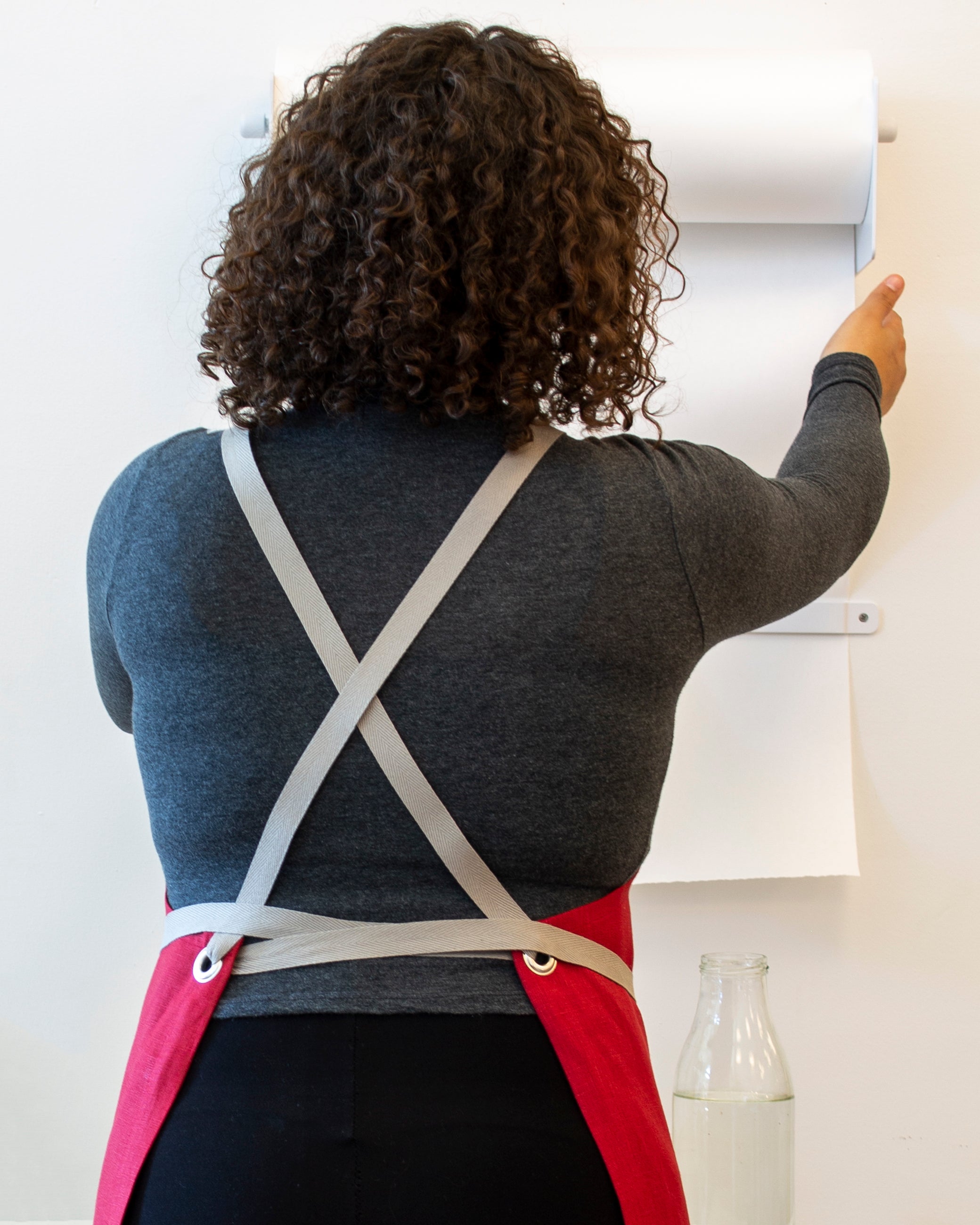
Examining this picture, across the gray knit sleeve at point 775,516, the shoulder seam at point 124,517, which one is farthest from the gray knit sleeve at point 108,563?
the gray knit sleeve at point 775,516

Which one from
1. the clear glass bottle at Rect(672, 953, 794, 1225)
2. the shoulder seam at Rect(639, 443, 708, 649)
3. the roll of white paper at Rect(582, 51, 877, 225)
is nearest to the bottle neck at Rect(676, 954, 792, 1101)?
the clear glass bottle at Rect(672, 953, 794, 1225)

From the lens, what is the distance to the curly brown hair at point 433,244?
1.84ft

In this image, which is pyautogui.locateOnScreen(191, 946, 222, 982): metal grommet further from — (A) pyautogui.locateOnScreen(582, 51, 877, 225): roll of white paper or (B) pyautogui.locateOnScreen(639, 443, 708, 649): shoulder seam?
(A) pyautogui.locateOnScreen(582, 51, 877, 225): roll of white paper

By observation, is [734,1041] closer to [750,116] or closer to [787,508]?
[787,508]

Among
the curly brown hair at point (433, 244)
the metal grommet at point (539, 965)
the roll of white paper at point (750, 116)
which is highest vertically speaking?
the roll of white paper at point (750, 116)

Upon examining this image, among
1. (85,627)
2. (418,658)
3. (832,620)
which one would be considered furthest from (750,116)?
(85,627)

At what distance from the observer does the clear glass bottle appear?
0.92m

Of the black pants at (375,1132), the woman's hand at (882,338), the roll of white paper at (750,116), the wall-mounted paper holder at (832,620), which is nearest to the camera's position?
the black pants at (375,1132)

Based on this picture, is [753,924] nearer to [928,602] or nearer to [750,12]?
[928,602]

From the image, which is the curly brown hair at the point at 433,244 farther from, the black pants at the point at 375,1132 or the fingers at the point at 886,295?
the fingers at the point at 886,295

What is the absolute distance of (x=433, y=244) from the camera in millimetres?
555

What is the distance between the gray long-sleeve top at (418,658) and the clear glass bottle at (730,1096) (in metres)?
0.38

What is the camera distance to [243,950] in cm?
56

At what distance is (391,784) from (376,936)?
76 millimetres
